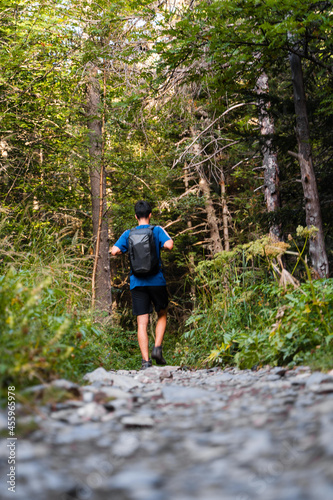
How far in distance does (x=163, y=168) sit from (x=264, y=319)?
292 inches

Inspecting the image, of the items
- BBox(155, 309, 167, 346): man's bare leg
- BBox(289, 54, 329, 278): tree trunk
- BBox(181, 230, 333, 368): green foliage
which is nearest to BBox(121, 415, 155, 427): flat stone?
BBox(181, 230, 333, 368): green foliage

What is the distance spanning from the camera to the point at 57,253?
5770 mm

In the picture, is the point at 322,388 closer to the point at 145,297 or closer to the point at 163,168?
the point at 145,297

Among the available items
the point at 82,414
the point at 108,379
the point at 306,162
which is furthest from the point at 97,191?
the point at 82,414

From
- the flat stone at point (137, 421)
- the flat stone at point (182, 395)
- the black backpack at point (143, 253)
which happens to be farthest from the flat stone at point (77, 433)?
the black backpack at point (143, 253)

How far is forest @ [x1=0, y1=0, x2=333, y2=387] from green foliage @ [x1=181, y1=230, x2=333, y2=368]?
0.07ft

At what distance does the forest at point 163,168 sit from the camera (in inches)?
154

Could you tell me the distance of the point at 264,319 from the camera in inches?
199

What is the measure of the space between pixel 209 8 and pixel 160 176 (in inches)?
291

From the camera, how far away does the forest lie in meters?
3.90

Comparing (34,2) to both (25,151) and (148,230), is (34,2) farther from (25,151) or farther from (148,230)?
(148,230)

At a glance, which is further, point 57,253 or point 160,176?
point 160,176

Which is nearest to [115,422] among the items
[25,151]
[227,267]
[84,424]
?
[84,424]

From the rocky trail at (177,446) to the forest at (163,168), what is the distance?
0.52 metres
